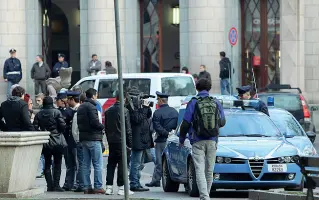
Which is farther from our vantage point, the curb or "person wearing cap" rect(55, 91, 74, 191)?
"person wearing cap" rect(55, 91, 74, 191)

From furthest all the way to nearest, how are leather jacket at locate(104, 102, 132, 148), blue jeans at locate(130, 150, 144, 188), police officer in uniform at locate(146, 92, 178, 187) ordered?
1. police officer in uniform at locate(146, 92, 178, 187)
2. blue jeans at locate(130, 150, 144, 188)
3. leather jacket at locate(104, 102, 132, 148)

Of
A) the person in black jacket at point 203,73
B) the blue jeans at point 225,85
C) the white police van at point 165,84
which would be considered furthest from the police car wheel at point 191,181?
the blue jeans at point 225,85

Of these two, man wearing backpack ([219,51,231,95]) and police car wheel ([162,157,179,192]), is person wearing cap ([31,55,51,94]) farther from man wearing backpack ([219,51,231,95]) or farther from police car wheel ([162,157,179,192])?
police car wheel ([162,157,179,192])

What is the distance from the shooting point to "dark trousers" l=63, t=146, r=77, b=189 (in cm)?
2264

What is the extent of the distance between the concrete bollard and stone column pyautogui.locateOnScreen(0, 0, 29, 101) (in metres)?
25.2

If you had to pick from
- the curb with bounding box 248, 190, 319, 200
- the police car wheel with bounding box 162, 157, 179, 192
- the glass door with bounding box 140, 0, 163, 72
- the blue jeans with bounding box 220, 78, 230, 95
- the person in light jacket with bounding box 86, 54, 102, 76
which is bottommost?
the police car wheel with bounding box 162, 157, 179, 192

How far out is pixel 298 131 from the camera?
2342 centimetres

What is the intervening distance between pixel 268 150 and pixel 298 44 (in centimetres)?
2254

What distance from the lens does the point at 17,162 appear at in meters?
18.5

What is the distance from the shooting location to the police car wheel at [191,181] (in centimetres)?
2039

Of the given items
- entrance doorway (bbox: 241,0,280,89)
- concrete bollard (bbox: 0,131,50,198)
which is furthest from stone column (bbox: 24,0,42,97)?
concrete bollard (bbox: 0,131,50,198)

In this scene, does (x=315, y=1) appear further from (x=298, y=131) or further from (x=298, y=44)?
(x=298, y=131)

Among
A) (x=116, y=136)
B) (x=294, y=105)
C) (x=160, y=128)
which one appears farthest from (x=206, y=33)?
(x=116, y=136)

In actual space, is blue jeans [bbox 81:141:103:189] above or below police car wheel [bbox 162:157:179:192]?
above
